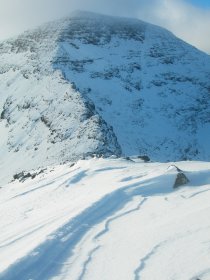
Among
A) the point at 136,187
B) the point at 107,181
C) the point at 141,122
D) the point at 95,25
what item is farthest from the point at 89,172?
the point at 95,25

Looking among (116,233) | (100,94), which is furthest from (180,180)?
(100,94)

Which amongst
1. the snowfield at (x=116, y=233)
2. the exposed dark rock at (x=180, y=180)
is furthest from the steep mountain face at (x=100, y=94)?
the snowfield at (x=116, y=233)

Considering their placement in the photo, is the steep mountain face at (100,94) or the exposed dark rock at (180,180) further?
the steep mountain face at (100,94)

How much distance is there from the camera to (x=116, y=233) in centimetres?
1002

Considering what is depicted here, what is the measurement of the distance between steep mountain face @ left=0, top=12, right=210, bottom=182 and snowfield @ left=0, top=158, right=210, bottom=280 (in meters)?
40.9

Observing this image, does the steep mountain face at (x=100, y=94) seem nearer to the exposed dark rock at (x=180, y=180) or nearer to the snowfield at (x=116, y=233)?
the exposed dark rock at (x=180, y=180)

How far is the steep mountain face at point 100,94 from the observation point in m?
66.6

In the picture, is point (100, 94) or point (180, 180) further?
point (100, 94)

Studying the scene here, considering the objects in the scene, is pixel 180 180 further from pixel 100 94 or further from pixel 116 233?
pixel 100 94

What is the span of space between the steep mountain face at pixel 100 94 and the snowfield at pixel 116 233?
4094 centimetres

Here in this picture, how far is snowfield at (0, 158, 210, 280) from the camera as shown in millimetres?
7941

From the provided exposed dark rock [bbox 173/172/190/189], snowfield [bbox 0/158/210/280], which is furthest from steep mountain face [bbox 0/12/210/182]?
snowfield [bbox 0/158/210/280]

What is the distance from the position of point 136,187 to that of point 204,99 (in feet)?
290

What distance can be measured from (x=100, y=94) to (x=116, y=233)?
78.2m
